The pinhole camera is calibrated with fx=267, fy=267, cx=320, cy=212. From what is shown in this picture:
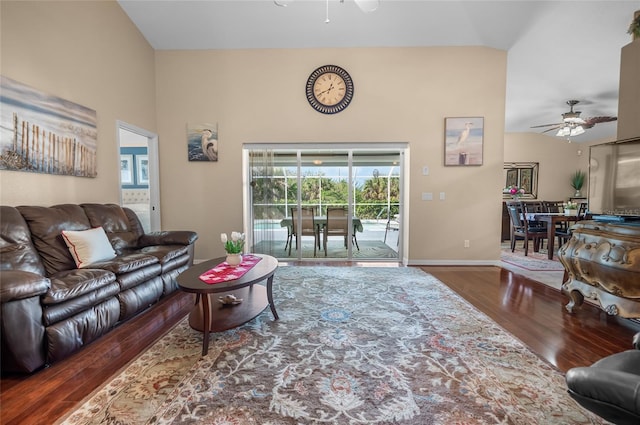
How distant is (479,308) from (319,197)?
291cm

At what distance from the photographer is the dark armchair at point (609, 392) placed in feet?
2.74

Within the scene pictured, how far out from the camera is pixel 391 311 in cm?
264

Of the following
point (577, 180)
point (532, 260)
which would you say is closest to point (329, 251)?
point (532, 260)

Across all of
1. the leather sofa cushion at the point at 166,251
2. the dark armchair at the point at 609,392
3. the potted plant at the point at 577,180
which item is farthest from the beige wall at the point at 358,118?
the potted plant at the point at 577,180

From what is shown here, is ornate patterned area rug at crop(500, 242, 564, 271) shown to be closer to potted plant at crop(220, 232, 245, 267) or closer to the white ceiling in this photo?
the white ceiling

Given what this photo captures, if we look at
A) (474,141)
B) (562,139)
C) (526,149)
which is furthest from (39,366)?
(562,139)

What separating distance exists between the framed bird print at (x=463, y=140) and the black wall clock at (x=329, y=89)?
170 cm

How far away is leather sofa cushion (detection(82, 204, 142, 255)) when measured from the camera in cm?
301

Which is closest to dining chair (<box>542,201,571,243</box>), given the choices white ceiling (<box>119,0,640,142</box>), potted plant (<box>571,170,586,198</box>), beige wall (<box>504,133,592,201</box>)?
beige wall (<box>504,133,592,201</box>)

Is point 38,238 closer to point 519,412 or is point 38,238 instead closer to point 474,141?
point 519,412

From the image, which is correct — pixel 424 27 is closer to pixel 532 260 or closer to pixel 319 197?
pixel 319 197

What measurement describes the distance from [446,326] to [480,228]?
271cm

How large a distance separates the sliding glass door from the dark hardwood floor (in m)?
1.80

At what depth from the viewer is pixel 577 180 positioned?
763 centimetres
